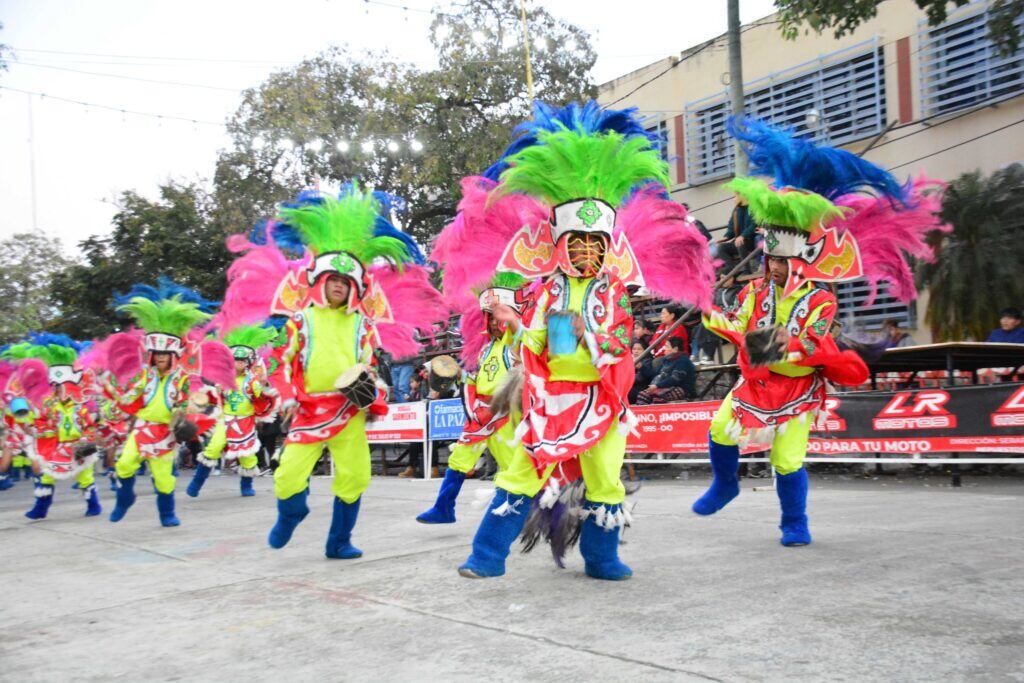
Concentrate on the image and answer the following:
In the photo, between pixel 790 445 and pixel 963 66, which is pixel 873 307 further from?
pixel 790 445

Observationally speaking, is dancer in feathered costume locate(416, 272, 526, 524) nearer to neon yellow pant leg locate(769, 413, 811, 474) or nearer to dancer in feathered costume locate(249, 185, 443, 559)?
dancer in feathered costume locate(249, 185, 443, 559)

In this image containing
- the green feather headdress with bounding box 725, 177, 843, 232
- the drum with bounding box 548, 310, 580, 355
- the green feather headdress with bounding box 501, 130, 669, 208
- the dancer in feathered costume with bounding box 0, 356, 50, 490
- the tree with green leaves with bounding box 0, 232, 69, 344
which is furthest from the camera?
the tree with green leaves with bounding box 0, 232, 69, 344

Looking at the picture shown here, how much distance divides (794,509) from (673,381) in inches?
219

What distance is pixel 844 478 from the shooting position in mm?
9250

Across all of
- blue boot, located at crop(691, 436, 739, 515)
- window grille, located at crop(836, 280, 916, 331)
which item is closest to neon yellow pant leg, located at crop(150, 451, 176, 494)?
blue boot, located at crop(691, 436, 739, 515)

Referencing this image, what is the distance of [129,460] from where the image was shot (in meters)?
7.88

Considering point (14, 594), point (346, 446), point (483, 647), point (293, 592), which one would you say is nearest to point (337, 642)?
point (483, 647)

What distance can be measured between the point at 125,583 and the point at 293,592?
1.18 meters

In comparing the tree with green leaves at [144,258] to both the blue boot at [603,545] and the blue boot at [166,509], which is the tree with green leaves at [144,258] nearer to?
the blue boot at [166,509]

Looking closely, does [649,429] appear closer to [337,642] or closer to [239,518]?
[239,518]

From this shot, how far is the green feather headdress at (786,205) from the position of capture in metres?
4.99

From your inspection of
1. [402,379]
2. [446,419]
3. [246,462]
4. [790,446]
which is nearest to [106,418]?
[246,462]

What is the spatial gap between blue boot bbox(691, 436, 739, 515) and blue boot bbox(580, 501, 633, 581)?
1.25 m

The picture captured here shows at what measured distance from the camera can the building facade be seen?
12.7m
